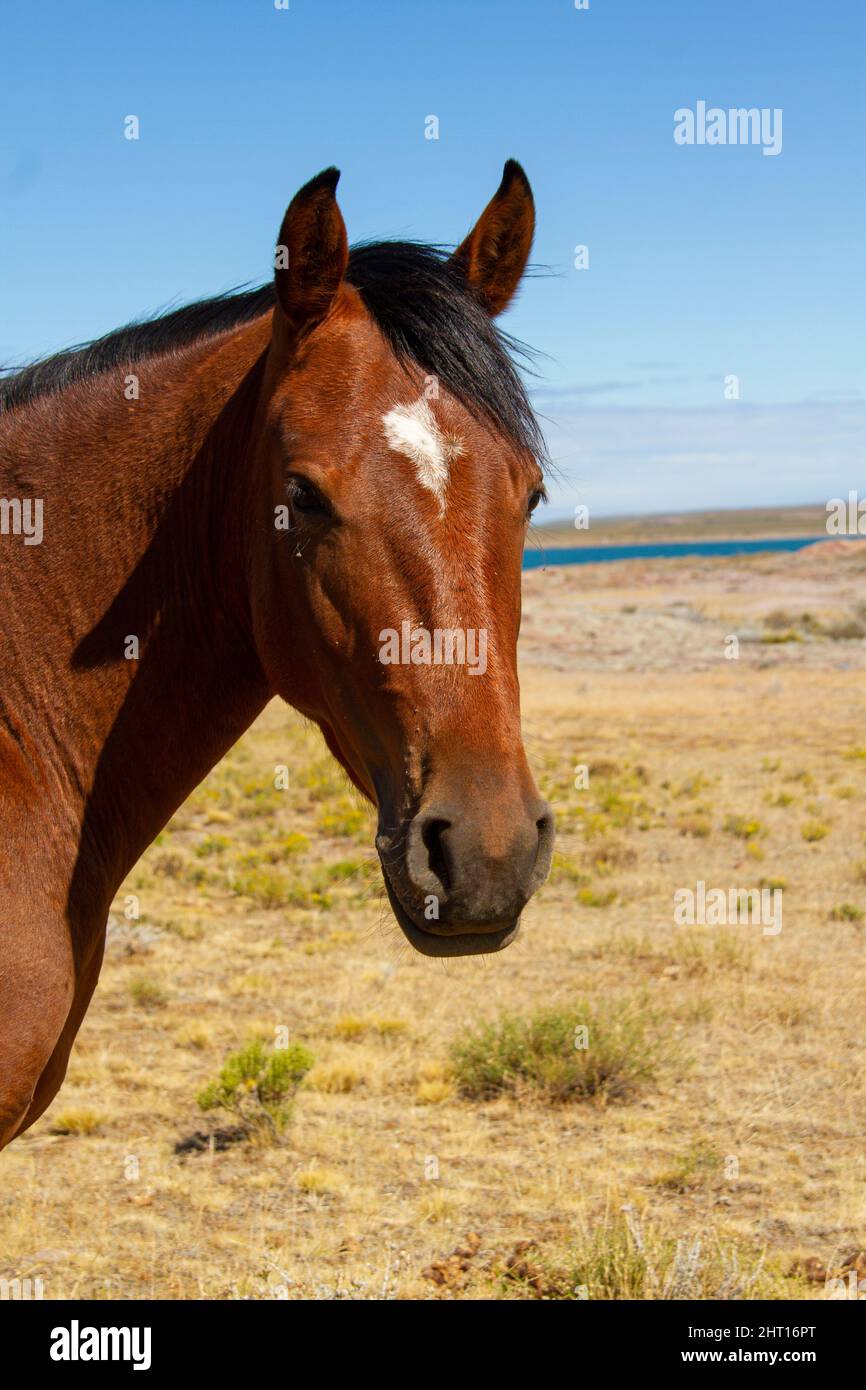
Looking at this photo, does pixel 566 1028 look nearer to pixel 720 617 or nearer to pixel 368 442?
pixel 368 442

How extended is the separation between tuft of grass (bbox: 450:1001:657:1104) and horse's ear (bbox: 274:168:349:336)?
5012 millimetres

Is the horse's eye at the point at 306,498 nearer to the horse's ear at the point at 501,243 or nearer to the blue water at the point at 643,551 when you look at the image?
the horse's ear at the point at 501,243

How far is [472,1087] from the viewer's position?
271 inches

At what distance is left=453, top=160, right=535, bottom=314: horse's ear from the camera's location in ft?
10.5

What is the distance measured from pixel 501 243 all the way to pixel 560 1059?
4.98 meters

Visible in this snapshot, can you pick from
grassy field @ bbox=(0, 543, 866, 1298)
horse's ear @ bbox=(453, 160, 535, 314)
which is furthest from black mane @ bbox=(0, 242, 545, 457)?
grassy field @ bbox=(0, 543, 866, 1298)

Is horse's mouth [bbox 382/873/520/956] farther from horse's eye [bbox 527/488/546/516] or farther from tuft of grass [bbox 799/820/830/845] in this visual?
tuft of grass [bbox 799/820/830/845]

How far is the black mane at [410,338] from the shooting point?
283cm

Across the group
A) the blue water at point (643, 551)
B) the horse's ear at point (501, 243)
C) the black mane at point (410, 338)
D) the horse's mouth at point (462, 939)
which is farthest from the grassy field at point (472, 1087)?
the blue water at point (643, 551)

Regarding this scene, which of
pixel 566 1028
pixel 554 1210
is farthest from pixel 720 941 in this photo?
pixel 554 1210

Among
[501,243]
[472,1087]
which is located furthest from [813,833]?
[501,243]

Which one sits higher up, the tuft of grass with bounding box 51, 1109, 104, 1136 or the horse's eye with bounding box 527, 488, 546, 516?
the horse's eye with bounding box 527, 488, 546, 516

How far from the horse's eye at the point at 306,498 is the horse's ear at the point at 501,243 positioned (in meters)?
0.84

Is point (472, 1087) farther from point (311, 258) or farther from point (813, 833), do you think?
point (813, 833)
